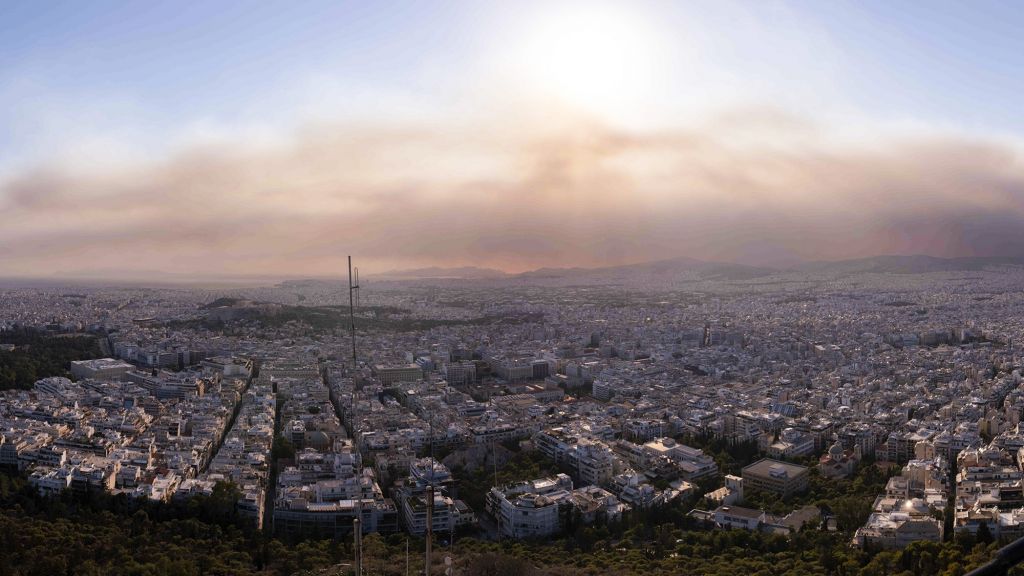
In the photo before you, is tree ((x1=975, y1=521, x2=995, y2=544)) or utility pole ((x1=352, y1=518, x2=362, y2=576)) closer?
utility pole ((x1=352, y1=518, x2=362, y2=576))

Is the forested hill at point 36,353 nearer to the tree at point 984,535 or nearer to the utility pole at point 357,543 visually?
the utility pole at point 357,543

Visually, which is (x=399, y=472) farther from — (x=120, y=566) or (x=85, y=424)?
(x=85, y=424)

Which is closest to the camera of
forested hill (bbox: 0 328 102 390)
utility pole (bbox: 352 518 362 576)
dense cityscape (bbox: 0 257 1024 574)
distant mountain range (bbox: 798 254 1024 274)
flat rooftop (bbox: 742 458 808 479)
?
utility pole (bbox: 352 518 362 576)

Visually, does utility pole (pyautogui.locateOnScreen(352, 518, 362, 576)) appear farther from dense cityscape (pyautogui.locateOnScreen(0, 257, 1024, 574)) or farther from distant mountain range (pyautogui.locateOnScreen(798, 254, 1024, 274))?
distant mountain range (pyautogui.locateOnScreen(798, 254, 1024, 274))

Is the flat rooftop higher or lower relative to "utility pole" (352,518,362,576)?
lower

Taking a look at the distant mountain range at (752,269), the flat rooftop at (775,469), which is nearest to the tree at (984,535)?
the flat rooftop at (775,469)

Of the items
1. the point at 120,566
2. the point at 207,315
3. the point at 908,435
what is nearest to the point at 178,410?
the point at 120,566

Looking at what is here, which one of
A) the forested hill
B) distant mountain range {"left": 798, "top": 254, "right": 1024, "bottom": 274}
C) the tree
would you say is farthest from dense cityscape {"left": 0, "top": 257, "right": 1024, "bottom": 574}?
distant mountain range {"left": 798, "top": 254, "right": 1024, "bottom": 274}

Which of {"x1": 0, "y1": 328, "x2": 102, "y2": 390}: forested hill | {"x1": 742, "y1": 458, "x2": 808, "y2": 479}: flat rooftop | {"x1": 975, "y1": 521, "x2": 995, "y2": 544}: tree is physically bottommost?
{"x1": 742, "y1": 458, "x2": 808, "y2": 479}: flat rooftop
